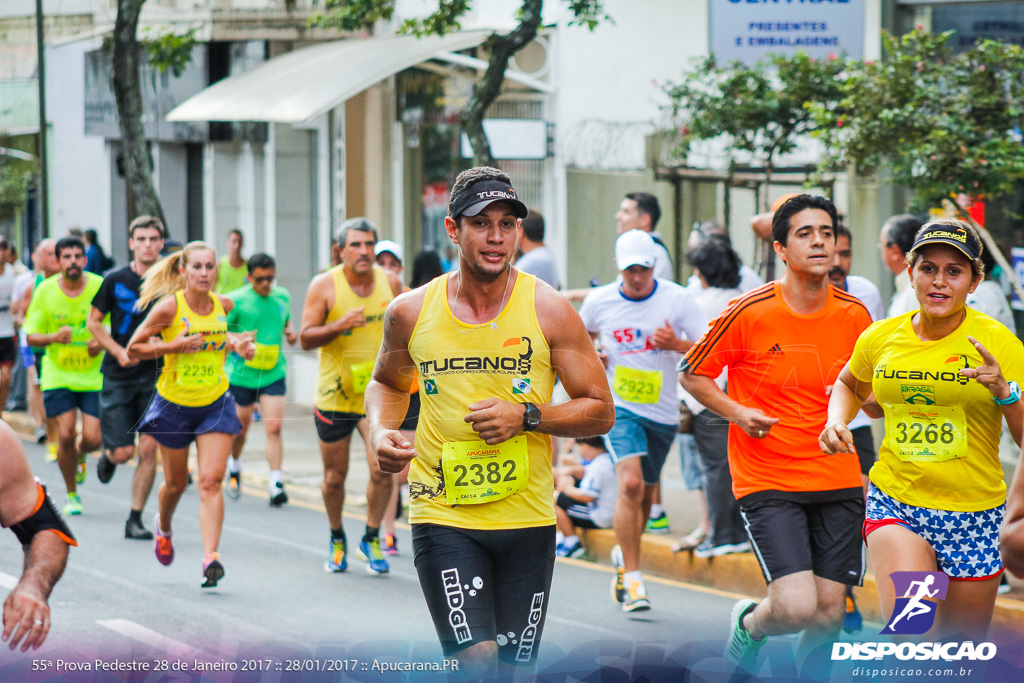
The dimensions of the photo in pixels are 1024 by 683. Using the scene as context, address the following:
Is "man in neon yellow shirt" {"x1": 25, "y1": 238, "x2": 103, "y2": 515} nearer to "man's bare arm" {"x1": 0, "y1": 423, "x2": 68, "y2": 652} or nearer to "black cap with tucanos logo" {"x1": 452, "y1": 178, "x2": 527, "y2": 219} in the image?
"black cap with tucanos logo" {"x1": 452, "y1": 178, "x2": 527, "y2": 219}

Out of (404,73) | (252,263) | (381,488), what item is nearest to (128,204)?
(404,73)

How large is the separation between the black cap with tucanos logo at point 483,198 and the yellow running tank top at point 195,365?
12.7 feet

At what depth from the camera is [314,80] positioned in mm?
16391

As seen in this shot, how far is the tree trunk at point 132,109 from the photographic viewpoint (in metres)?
14.9

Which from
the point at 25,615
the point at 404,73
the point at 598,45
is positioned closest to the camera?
the point at 25,615

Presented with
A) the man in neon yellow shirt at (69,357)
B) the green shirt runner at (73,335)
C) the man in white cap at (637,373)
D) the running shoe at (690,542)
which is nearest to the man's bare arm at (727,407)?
the man in white cap at (637,373)

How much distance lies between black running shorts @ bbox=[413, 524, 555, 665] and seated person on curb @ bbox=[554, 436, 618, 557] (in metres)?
4.19

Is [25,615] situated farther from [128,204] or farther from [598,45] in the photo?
[128,204]

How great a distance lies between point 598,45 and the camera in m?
16.6

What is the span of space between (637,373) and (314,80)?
10.1 meters

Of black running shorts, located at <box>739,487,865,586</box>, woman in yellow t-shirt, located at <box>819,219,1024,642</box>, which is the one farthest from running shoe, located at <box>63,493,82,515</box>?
woman in yellow t-shirt, located at <box>819,219,1024,642</box>

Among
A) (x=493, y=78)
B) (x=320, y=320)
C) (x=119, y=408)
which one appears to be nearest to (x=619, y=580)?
(x=320, y=320)

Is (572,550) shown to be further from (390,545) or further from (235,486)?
(235,486)

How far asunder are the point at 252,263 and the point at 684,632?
209 inches
